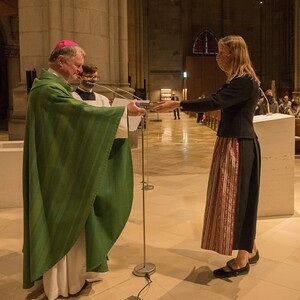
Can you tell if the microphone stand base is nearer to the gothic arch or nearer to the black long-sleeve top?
the black long-sleeve top

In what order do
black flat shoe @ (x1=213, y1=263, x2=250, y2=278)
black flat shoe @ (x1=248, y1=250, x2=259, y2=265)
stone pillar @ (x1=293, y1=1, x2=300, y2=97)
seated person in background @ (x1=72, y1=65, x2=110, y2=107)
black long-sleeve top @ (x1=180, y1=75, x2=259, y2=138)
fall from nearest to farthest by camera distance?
black long-sleeve top @ (x1=180, y1=75, x2=259, y2=138), black flat shoe @ (x1=213, y1=263, x2=250, y2=278), black flat shoe @ (x1=248, y1=250, x2=259, y2=265), seated person in background @ (x1=72, y1=65, x2=110, y2=107), stone pillar @ (x1=293, y1=1, x2=300, y2=97)

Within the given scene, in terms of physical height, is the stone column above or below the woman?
above

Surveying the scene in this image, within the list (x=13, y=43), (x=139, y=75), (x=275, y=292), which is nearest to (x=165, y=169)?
(x=275, y=292)

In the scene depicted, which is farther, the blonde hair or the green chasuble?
the blonde hair

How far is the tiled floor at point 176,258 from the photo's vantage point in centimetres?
336

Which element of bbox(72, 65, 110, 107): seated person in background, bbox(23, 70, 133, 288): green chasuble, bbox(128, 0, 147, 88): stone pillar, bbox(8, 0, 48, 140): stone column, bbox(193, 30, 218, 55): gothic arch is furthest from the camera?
bbox(193, 30, 218, 55): gothic arch

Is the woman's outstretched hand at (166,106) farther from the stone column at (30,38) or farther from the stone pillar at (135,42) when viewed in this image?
the stone pillar at (135,42)

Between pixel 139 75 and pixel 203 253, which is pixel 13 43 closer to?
pixel 139 75

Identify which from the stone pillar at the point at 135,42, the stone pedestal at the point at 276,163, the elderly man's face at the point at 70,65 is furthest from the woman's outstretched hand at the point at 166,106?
the stone pillar at the point at 135,42

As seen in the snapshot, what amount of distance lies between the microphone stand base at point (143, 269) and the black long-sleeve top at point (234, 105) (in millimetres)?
1213

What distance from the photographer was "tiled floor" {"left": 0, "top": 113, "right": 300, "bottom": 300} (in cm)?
336

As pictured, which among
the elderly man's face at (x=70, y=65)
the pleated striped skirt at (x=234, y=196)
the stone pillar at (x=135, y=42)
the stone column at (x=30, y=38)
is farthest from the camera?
the stone pillar at (x=135, y=42)

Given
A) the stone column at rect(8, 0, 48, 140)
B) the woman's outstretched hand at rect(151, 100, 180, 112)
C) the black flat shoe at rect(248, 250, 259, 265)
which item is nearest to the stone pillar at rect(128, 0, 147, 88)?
the stone column at rect(8, 0, 48, 140)

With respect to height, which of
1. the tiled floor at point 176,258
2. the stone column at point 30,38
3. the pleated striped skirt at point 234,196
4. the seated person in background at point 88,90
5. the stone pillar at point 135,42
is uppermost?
the stone pillar at point 135,42
